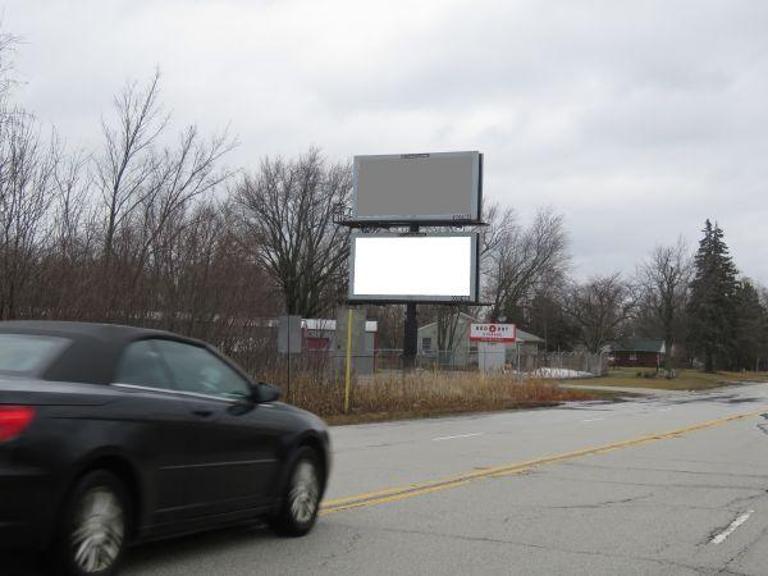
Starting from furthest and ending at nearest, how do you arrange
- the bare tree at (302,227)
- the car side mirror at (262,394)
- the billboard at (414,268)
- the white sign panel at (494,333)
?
the bare tree at (302,227), the white sign panel at (494,333), the billboard at (414,268), the car side mirror at (262,394)

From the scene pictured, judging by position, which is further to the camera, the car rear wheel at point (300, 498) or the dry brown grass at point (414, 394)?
the dry brown grass at point (414, 394)

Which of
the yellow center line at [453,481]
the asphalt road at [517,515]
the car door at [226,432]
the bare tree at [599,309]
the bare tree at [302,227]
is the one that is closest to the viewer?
the car door at [226,432]

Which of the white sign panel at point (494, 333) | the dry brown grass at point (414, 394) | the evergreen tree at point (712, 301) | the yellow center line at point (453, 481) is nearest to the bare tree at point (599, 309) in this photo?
the evergreen tree at point (712, 301)

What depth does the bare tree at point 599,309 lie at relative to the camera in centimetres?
9038

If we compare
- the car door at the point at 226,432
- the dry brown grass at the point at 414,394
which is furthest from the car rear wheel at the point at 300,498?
the dry brown grass at the point at 414,394

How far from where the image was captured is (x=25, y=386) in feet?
15.9

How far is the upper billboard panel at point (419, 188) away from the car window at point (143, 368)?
115ft

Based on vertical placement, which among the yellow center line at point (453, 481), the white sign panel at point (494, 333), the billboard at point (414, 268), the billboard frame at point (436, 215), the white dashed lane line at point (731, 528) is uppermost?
the billboard frame at point (436, 215)

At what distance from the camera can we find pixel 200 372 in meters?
6.36

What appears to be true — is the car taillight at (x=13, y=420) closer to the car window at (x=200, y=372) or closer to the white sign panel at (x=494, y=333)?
the car window at (x=200, y=372)

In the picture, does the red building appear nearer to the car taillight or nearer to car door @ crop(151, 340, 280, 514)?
car door @ crop(151, 340, 280, 514)

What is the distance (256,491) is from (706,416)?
22.9m

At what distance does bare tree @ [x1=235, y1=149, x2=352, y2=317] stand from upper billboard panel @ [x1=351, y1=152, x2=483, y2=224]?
1795 cm

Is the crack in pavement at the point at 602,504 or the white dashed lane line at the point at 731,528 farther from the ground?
the white dashed lane line at the point at 731,528
